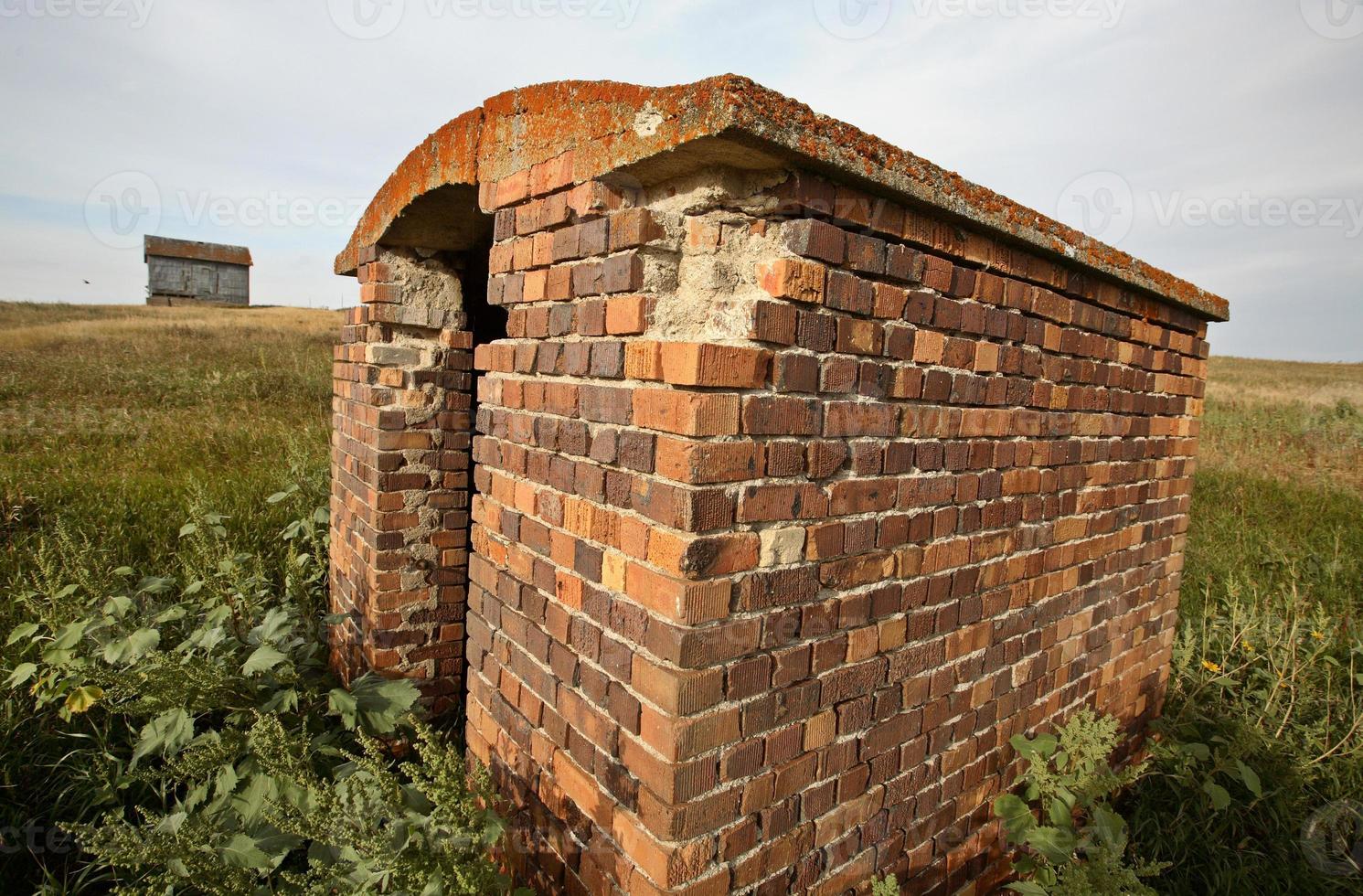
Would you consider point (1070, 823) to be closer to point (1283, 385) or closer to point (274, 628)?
point (274, 628)

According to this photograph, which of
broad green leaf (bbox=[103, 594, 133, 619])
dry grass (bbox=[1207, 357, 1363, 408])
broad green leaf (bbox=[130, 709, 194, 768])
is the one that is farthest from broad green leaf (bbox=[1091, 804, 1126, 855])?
dry grass (bbox=[1207, 357, 1363, 408])

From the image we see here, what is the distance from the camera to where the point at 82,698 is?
2.48m

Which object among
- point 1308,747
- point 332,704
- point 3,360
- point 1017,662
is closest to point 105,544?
point 332,704

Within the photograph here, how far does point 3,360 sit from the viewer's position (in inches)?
407

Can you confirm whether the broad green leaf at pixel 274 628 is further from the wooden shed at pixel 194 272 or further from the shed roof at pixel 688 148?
the wooden shed at pixel 194 272

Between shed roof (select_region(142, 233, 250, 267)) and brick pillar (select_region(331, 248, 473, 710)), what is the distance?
97.5 ft

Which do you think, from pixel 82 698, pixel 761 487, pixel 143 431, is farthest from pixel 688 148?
pixel 143 431

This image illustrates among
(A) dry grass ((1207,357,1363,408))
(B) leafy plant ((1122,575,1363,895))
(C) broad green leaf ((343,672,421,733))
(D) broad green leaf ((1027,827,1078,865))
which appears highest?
(A) dry grass ((1207,357,1363,408))

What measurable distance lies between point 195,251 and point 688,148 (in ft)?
107

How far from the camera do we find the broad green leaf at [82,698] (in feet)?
8.06

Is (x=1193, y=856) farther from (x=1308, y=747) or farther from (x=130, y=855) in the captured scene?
(x=130, y=855)

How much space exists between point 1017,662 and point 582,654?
1.59 metres

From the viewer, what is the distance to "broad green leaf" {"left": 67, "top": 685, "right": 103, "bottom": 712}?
246cm

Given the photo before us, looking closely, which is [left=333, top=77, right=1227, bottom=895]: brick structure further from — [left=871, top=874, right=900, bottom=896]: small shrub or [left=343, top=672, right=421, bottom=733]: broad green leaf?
[left=343, top=672, right=421, bottom=733]: broad green leaf
